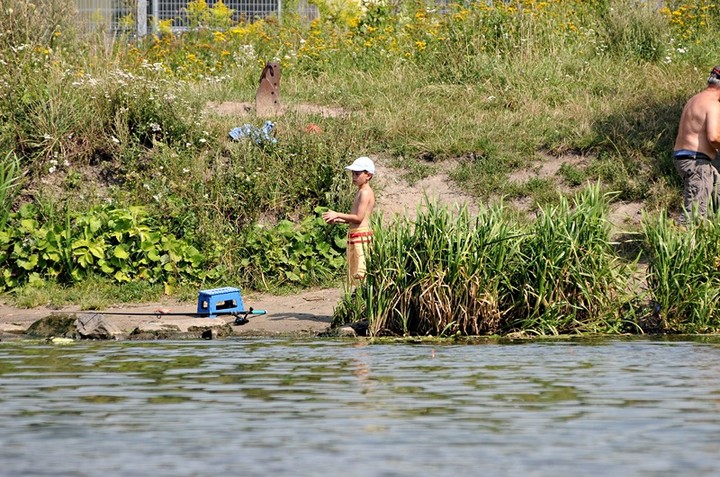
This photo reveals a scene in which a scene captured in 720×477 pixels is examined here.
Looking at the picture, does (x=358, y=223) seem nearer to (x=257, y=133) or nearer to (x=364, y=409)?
(x=257, y=133)

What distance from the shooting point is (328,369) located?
33.6 feet

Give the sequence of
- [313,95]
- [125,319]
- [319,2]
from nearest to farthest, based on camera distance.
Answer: [125,319] < [313,95] < [319,2]

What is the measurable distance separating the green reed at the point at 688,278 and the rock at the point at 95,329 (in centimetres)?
462

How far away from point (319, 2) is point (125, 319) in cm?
1166

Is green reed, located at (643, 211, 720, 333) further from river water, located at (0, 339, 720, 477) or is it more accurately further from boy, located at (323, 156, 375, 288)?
boy, located at (323, 156, 375, 288)

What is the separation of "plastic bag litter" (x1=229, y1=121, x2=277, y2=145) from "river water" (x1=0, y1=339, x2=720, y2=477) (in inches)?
206

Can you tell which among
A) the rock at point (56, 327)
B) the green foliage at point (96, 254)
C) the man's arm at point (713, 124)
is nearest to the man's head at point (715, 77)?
the man's arm at point (713, 124)

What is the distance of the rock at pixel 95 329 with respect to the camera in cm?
1259

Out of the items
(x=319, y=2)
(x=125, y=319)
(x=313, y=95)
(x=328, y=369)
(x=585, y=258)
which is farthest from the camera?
(x=319, y=2)

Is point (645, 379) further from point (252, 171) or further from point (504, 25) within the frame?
point (504, 25)

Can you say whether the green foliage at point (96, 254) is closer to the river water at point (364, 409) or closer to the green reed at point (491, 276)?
the river water at point (364, 409)

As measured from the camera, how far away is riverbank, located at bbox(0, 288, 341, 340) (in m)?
12.7

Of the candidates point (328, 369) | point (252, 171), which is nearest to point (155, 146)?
point (252, 171)

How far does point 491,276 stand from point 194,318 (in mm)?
2772
